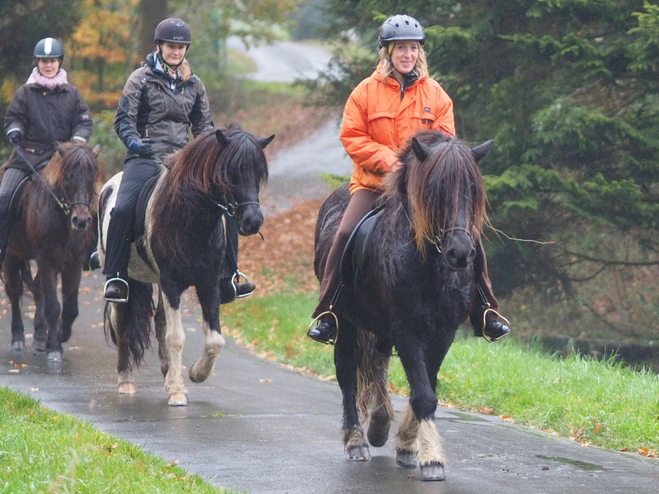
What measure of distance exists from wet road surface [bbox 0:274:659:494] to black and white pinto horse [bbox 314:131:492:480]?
0.30 m

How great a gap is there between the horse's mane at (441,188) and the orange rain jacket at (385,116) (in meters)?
0.76

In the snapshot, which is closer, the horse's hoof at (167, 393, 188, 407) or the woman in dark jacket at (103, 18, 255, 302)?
the horse's hoof at (167, 393, 188, 407)

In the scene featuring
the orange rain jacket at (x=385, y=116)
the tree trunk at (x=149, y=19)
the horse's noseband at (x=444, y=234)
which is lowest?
the horse's noseband at (x=444, y=234)

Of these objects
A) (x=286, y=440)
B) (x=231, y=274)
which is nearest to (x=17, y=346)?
(x=231, y=274)

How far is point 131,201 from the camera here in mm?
9992

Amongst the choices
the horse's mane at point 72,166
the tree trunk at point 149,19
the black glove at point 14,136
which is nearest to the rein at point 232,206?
the horse's mane at point 72,166

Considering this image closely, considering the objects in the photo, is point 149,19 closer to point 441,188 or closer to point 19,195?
point 19,195

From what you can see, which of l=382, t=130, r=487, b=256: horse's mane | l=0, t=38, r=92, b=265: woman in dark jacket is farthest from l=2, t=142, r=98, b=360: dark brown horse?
l=382, t=130, r=487, b=256: horse's mane

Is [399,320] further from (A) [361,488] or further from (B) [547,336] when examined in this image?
(B) [547,336]

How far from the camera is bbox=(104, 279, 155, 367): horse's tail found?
1057 cm

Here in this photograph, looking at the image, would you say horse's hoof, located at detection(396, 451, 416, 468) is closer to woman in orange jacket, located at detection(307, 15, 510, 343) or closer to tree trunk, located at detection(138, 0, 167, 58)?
woman in orange jacket, located at detection(307, 15, 510, 343)

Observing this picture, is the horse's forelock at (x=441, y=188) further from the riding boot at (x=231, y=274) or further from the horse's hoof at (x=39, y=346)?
the horse's hoof at (x=39, y=346)

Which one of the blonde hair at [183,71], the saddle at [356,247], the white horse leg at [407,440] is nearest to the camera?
the white horse leg at [407,440]

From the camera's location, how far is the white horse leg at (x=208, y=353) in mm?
9469
